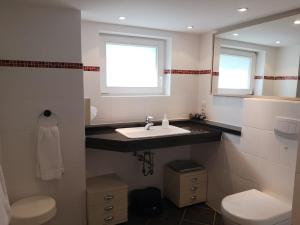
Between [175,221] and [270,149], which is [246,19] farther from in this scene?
[175,221]

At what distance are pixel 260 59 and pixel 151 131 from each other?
1266 mm

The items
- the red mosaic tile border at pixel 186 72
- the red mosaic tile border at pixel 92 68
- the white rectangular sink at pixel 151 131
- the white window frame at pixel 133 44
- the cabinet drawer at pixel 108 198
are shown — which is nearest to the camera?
the cabinet drawer at pixel 108 198

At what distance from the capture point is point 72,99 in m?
2.00

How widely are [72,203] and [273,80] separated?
2.10 m

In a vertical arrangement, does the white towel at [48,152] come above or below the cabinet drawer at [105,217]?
above

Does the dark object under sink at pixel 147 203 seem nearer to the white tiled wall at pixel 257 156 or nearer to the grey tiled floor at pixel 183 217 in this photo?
the grey tiled floor at pixel 183 217

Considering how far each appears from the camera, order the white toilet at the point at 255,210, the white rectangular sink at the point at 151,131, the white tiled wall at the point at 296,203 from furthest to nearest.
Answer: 1. the white rectangular sink at the point at 151,131
2. the white toilet at the point at 255,210
3. the white tiled wall at the point at 296,203

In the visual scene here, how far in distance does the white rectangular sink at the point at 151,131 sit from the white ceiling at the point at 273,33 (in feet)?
3.58

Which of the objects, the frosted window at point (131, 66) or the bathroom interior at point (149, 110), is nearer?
the bathroom interior at point (149, 110)

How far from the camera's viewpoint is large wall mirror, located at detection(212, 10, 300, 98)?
6.38 ft

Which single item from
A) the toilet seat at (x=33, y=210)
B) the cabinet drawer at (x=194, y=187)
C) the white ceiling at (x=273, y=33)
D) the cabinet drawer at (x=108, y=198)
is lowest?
the cabinet drawer at (x=194, y=187)

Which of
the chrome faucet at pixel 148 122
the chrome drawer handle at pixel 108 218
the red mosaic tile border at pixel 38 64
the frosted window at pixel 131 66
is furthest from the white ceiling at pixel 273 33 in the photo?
the chrome drawer handle at pixel 108 218

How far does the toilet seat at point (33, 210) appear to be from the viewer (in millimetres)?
1647

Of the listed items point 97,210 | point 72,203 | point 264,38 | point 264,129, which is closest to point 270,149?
point 264,129
